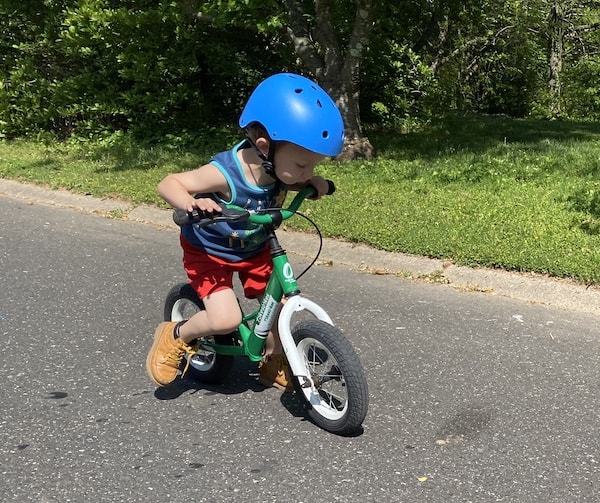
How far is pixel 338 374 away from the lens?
10.1ft

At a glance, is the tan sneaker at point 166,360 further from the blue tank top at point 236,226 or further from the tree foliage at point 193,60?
the tree foliage at point 193,60

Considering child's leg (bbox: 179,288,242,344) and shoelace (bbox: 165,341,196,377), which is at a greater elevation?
child's leg (bbox: 179,288,242,344)

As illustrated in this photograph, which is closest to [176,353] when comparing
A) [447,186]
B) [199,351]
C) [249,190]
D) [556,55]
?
[199,351]

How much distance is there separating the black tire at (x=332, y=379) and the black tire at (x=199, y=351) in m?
0.47

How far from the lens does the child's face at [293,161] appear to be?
9.71ft

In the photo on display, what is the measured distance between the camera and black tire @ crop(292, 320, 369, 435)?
9.60ft

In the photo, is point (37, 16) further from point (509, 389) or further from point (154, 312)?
point (509, 389)

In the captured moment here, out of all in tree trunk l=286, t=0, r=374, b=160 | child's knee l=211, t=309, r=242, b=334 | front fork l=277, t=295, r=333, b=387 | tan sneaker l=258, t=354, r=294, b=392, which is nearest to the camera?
front fork l=277, t=295, r=333, b=387

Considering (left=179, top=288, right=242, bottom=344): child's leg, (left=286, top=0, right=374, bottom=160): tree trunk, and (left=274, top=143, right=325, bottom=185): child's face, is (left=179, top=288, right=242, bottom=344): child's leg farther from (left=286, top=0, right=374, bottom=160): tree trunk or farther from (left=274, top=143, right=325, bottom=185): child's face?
(left=286, top=0, right=374, bottom=160): tree trunk

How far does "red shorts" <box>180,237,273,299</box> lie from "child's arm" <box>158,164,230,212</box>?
1.10 ft

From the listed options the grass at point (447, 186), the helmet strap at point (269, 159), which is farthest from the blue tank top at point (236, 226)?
the grass at point (447, 186)

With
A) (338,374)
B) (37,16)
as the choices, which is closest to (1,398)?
(338,374)

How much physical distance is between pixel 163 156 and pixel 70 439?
6674 mm

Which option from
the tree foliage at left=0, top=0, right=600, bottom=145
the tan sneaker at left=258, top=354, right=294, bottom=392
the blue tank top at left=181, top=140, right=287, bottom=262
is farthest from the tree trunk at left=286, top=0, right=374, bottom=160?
the blue tank top at left=181, top=140, right=287, bottom=262
